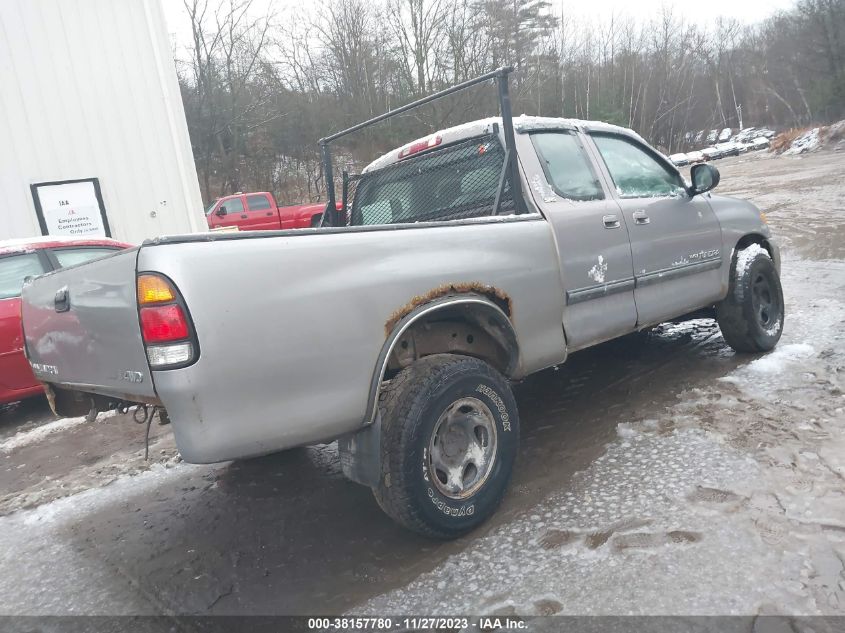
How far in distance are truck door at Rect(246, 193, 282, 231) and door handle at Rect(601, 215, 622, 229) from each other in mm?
16168

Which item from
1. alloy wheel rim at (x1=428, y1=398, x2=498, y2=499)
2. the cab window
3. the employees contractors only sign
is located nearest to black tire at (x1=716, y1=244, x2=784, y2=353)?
the cab window

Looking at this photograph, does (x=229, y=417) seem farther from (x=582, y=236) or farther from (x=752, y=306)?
(x=752, y=306)

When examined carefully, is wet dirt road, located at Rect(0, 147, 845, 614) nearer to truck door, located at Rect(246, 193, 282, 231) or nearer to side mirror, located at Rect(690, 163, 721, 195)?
side mirror, located at Rect(690, 163, 721, 195)

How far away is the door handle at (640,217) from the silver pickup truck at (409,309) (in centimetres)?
1

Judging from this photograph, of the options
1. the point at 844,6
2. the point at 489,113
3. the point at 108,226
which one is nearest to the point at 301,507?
the point at 108,226

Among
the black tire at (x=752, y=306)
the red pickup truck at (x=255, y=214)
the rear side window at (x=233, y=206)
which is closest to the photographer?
the black tire at (x=752, y=306)

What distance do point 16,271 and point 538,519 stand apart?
4.89m

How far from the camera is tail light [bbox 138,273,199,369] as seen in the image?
2.04m

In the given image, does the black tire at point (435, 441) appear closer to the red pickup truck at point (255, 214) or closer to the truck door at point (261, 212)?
the red pickup truck at point (255, 214)

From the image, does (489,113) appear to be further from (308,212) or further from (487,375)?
(487,375)

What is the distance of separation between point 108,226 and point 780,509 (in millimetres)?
10567

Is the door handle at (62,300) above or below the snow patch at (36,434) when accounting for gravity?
above

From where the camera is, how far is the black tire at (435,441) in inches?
96.3

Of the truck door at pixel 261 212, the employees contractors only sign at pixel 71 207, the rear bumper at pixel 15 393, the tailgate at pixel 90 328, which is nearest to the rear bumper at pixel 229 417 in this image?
the tailgate at pixel 90 328
